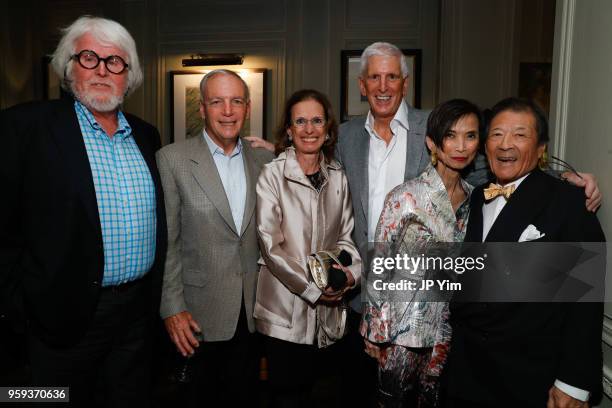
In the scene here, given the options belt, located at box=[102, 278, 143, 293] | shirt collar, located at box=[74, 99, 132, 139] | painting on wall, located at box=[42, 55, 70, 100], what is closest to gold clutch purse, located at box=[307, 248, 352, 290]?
belt, located at box=[102, 278, 143, 293]

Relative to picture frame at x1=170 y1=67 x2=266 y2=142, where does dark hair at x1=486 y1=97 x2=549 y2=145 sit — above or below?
below

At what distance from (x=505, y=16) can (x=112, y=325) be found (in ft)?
12.9

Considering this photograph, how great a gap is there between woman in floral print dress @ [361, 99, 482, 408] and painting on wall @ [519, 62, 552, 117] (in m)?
2.95

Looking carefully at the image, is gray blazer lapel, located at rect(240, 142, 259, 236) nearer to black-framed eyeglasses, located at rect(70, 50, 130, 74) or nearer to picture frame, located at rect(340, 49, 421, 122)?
black-framed eyeglasses, located at rect(70, 50, 130, 74)

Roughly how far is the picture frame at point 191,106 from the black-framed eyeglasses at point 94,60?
321 centimetres

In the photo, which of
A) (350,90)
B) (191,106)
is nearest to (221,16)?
(191,106)

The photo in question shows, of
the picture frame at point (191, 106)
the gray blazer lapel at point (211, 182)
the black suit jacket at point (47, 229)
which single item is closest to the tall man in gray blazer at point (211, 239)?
the gray blazer lapel at point (211, 182)

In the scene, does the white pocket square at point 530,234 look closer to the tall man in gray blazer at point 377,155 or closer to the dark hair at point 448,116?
the dark hair at point 448,116

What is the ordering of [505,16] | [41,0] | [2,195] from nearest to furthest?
[2,195] → [505,16] → [41,0]

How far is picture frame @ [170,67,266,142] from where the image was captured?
16.8 feet

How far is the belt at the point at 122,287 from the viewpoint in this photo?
1799mm

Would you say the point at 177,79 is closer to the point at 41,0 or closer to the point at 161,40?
the point at 161,40

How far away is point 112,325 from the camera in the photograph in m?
1.82

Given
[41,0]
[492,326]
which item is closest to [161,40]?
[41,0]
